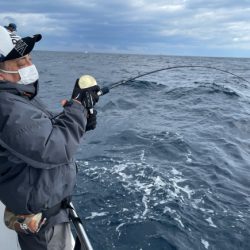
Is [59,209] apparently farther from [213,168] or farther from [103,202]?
[213,168]

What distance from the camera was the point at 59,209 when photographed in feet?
8.18

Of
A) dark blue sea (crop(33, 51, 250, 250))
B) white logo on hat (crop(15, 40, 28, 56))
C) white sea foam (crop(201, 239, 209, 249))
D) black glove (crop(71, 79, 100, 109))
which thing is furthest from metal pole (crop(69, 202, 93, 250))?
white sea foam (crop(201, 239, 209, 249))

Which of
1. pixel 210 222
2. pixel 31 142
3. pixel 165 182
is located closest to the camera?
pixel 31 142

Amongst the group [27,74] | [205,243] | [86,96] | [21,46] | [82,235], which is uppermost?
[21,46]

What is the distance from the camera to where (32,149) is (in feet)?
6.36

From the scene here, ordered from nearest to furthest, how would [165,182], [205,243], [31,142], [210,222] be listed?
[31,142], [205,243], [210,222], [165,182]

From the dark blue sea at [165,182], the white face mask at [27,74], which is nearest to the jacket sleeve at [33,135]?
the white face mask at [27,74]

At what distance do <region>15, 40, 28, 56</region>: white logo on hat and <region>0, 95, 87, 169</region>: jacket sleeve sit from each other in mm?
322

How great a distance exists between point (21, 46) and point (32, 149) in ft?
2.34

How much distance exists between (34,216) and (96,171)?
418cm

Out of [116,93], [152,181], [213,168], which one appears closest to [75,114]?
[152,181]

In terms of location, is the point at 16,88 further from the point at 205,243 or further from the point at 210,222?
the point at 210,222

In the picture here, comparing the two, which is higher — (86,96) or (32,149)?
(86,96)

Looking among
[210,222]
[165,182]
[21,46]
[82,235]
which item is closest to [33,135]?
[21,46]
